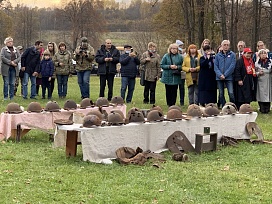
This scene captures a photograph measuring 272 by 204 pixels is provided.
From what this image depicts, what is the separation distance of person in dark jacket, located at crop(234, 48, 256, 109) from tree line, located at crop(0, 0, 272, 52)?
594 inches

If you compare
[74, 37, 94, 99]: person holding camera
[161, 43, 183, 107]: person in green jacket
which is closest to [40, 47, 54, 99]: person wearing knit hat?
[74, 37, 94, 99]: person holding camera

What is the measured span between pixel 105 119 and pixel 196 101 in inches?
255

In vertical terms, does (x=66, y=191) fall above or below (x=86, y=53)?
below

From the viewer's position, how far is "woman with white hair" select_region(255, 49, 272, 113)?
14.4 meters

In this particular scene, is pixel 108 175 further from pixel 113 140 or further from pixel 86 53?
pixel 86 53

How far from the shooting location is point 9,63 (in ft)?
54.4

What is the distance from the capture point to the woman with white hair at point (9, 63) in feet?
54.7

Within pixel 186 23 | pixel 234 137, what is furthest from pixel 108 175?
pixel 186 23

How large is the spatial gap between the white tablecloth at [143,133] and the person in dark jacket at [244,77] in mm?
3808

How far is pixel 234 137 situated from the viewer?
400 inches

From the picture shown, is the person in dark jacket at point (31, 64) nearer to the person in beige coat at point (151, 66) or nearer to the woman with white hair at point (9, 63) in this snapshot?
the woman with white hair at point (9, 63)

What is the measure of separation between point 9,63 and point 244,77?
7166 mm

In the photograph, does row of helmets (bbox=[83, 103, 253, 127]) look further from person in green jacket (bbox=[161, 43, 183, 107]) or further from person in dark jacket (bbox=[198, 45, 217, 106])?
person in green jacket (bbox=[161, 43, 183, 107])

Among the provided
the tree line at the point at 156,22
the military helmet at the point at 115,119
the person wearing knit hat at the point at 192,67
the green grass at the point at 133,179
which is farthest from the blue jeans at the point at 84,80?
the tree line at the point at 156,22
